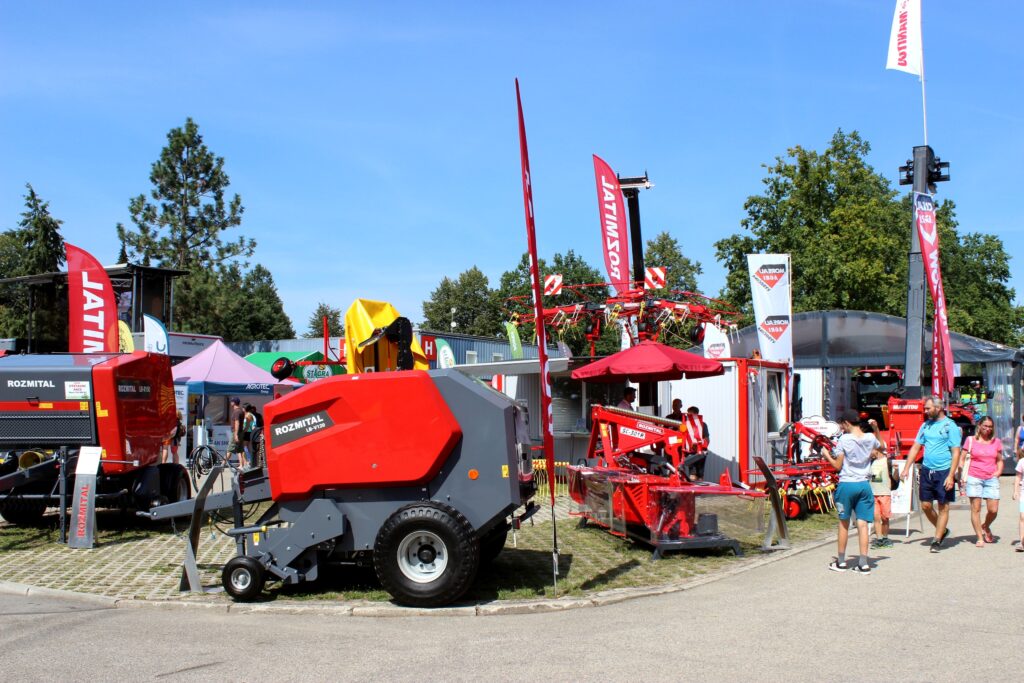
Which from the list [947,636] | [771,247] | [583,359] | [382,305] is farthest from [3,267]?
[947,636]

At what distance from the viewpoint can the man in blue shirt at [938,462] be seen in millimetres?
10758

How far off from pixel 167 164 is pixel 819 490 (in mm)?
40258

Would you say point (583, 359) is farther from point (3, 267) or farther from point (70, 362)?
point (3, 267)

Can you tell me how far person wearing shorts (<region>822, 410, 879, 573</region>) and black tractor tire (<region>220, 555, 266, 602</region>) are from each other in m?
5.74

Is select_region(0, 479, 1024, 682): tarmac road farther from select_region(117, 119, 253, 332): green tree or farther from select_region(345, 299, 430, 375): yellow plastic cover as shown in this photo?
select_region(117, 119, 253, 332): green tree

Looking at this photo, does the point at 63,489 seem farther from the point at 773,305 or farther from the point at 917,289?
the point at 917,289

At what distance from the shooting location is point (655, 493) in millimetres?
10156

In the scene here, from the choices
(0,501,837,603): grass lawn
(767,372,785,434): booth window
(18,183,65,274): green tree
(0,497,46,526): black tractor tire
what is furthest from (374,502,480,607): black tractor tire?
(18,183,65,274): green tree

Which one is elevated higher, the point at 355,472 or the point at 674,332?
the point at 674,332

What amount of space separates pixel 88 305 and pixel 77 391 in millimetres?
5196

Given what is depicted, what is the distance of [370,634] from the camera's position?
7016 millimetres

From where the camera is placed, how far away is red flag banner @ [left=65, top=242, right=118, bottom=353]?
16.9 meters

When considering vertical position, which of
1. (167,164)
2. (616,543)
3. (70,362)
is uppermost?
(167,164)

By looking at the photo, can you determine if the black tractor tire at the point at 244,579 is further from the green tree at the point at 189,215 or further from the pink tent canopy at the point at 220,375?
the green tree at the point at 189,215
